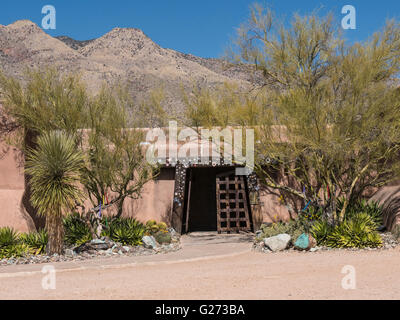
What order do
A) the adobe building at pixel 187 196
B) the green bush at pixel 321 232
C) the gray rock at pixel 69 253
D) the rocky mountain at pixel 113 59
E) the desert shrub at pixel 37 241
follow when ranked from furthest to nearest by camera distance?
the rocky mountain at pixel 113 59, the adobe building at pixel 187 196, the desert shrub at pixel 37 241, the green bush at pixel 321 232, the gray rock at pixel 69 253

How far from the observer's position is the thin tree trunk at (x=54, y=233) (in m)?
11.5

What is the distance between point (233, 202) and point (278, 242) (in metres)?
4.53

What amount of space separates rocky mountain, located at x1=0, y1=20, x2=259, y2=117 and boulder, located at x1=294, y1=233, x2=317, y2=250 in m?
43.0

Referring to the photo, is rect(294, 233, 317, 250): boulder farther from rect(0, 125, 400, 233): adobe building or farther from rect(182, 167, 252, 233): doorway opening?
rect(182, 167, 252, 233): doorway opening

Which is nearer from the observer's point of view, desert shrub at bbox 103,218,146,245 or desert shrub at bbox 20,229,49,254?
desert shrub at bbox 20,229,49,254

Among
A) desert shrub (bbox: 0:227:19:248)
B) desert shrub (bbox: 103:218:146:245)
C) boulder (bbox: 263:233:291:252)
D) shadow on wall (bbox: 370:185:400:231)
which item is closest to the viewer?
desert shrub (bbox: 0:227:19:248)

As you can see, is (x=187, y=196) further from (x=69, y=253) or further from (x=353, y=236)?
(x=353, y=236)

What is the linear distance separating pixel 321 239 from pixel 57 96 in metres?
8.11

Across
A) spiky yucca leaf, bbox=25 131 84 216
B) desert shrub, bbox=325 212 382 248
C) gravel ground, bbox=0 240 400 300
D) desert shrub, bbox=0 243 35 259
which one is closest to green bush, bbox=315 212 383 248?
desert shrub, bbox=325 212 382 248

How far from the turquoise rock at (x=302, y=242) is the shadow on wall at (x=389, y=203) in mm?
3090

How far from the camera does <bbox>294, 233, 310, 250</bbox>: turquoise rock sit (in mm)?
11727

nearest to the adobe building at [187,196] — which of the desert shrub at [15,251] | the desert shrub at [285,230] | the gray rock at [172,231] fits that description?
the gray rock at [172,231]

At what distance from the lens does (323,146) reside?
11820mm

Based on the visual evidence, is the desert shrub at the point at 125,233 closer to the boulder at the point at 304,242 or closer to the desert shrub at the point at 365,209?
the boulder at the point at 304,242
